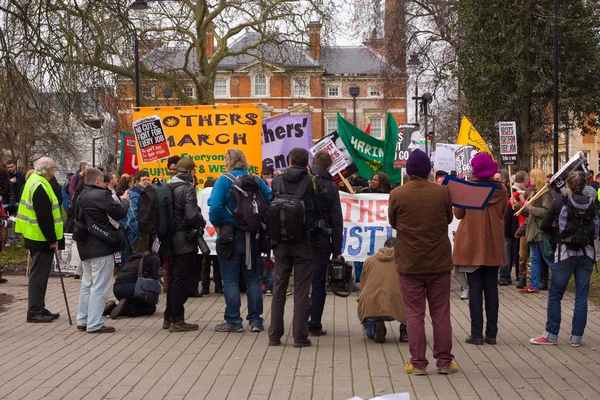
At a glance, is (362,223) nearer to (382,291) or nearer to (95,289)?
(382,291)

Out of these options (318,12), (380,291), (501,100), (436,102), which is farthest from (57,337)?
(436,102)

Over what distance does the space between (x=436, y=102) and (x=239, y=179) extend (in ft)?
94.0

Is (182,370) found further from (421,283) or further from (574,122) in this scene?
(574,122)

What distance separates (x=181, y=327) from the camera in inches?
396

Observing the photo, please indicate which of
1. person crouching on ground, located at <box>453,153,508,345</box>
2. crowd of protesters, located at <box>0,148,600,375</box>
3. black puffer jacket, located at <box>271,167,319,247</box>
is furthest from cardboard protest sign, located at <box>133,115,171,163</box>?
person crouching on ground, located at <box>453,153,508,345</box>

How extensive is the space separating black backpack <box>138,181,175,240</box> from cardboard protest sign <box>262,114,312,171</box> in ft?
19.4

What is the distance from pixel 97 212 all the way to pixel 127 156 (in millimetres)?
7685

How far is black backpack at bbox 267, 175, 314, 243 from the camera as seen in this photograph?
29.0 feet

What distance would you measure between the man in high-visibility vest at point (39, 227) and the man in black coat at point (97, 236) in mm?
615

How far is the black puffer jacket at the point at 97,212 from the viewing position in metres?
10.0

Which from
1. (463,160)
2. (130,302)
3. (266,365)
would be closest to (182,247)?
(130,302)

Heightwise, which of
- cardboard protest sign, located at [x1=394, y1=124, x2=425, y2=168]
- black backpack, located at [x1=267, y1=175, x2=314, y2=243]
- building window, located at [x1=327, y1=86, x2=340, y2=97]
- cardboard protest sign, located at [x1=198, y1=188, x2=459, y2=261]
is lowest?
cardboard protest sign, located at [x1=198, y1=188, x2=459, y2=261]

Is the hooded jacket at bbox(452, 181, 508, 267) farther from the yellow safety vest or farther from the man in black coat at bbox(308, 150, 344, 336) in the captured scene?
the yellow safety vest

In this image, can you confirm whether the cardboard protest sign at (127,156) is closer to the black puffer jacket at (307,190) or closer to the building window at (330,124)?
the black puffer jacket at (307,190)
